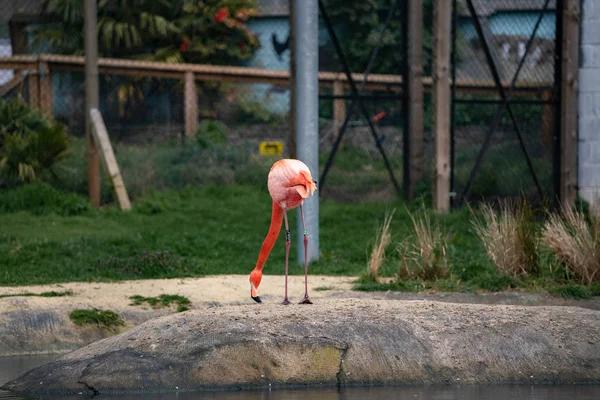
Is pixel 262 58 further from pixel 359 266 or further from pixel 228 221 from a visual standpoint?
pixel 359 266

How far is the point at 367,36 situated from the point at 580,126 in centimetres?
535

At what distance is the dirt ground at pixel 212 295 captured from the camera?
8.13 metres

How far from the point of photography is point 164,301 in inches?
Answer: 329

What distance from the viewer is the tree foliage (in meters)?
16.4

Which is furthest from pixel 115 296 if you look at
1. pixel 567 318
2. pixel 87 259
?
pixel 567 318

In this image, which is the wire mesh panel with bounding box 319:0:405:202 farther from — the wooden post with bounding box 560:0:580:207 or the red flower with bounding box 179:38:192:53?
the red flower with bounding box 179:38:192:53

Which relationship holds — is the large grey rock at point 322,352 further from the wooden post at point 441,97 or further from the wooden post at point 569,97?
the wooden post at point 569,97

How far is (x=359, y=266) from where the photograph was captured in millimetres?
10000

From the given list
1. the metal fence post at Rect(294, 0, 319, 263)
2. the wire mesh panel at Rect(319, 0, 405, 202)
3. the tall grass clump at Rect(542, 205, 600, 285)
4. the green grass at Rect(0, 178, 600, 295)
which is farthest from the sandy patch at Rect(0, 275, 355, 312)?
the wire mesh panel at Rect(319, 0, 405, 202)

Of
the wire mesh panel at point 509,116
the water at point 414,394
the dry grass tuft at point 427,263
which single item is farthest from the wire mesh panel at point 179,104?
the water at point 414,394

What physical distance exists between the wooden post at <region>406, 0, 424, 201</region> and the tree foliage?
5.28 meters

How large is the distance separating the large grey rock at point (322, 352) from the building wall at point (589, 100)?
5782mm

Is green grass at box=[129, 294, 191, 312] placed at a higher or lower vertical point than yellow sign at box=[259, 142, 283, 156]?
lower

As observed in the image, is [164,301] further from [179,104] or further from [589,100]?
[589,100]
